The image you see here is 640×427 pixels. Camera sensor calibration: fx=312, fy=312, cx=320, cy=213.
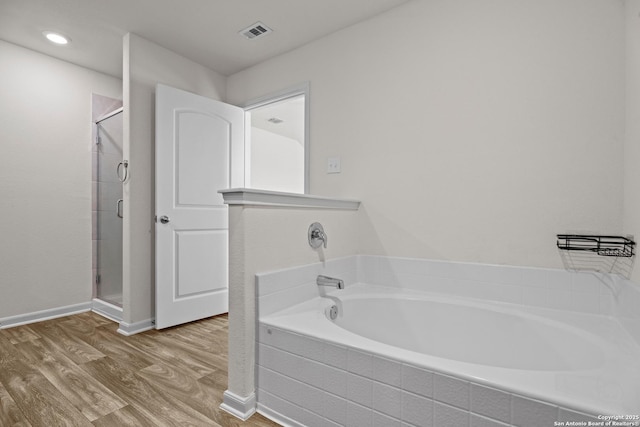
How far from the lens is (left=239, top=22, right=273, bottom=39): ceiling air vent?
2359 millimetres

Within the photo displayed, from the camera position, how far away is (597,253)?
4.85 feet

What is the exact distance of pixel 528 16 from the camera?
1.67m

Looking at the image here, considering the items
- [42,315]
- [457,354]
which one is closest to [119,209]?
[42,315]

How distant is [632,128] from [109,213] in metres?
3.84

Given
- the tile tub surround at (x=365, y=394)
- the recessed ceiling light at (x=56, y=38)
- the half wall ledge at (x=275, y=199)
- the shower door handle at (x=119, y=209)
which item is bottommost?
the tile tub surround at (x=365, y=394)

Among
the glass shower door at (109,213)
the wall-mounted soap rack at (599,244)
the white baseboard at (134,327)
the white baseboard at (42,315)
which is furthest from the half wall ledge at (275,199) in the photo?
the white baseboard at (42,315)

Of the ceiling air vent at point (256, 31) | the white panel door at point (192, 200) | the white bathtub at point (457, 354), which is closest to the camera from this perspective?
the white bathtub at point (457, 354)

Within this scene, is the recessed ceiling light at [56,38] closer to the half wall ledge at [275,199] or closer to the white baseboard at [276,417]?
the half wall ledge at [275,199]

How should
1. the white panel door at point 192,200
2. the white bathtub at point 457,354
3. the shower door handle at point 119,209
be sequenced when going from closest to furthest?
1. the white bathtub at point 457,354
2. the white panel door at point 192,200
3. the shower door handle at point 119,209

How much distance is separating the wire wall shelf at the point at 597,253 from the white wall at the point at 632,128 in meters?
0.07

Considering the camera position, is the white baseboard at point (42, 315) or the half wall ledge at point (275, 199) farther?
the white baseboard at point (42, 315)

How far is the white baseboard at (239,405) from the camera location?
139cm

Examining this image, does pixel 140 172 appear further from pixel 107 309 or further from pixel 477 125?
pixel 477 125

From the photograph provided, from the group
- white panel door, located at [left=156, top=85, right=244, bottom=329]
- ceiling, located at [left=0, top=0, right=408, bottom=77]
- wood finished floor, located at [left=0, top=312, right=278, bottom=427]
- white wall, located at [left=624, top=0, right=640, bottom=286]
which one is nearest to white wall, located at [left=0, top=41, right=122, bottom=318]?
ceiling, located at [left=0, top=0, right=408, bottom=77]
